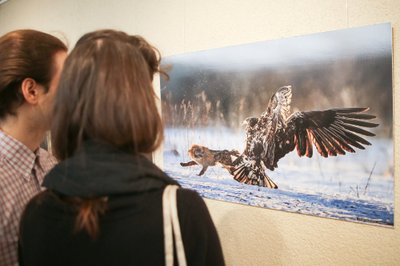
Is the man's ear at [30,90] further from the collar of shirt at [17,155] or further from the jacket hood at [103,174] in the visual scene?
the jacket hood at [103,174]

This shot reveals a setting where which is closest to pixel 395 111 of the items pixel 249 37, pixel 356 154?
pixel 356 154

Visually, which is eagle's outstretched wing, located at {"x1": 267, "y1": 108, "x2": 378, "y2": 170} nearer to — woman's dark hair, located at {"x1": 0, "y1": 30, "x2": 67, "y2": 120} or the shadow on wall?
the shadow on wall

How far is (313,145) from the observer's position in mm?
1139

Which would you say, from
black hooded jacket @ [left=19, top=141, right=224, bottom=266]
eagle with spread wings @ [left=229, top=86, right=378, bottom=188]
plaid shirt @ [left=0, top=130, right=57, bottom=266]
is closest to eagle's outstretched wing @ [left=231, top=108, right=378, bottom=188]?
eagle with spread wings @ [left=229, top=86, right=378, bottom=188]

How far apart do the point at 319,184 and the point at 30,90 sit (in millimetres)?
1064

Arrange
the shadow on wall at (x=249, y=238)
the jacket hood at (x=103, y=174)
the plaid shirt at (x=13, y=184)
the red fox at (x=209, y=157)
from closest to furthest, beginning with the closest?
1. the jacket hood at (x=103, y=174)
2. the plaid shirt at (x=13, y=184)
3. the shadow on wall at (x=249, y=238)
4. the red fox at (x=209, y=157)

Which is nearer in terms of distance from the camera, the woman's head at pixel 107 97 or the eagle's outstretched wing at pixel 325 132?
the woman's head at pixel 107 97

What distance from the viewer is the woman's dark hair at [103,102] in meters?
0.53

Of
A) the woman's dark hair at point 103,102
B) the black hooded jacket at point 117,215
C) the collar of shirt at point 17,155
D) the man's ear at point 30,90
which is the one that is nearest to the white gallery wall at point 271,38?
the man's ear at point 30,90

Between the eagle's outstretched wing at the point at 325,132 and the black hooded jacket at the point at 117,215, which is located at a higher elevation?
the eagle's outstretched wing at the point at 325,132

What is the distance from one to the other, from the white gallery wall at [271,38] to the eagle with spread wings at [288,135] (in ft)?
0.43

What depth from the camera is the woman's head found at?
529 millimetres

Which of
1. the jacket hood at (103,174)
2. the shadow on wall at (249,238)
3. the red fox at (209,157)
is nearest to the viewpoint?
the jacket hood at (103,174)

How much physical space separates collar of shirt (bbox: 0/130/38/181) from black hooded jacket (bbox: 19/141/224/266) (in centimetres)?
41
